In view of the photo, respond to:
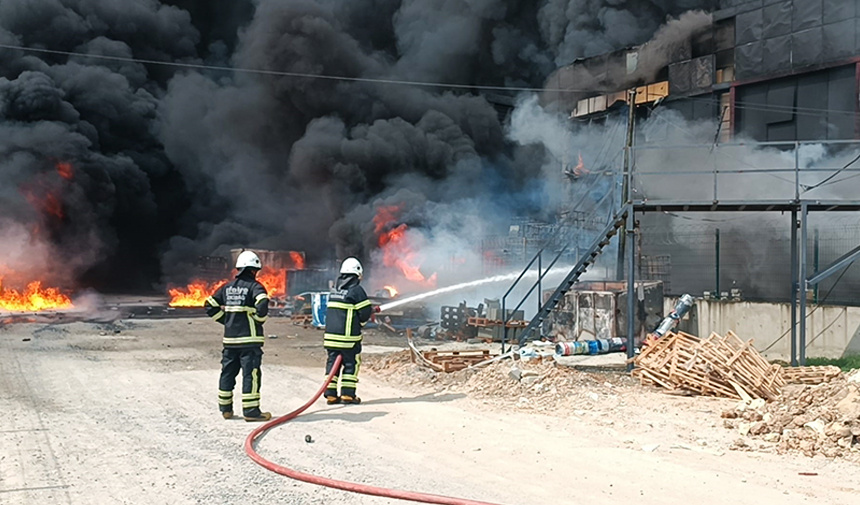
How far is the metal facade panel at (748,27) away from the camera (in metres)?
23.8

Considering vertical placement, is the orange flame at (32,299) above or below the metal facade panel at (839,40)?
below

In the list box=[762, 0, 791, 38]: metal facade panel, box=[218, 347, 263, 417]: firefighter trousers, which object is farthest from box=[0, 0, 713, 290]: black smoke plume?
box=[218, 347, 263, 417]: firefighter trousers

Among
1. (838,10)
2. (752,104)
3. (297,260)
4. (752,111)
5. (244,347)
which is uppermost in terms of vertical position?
(838,10)

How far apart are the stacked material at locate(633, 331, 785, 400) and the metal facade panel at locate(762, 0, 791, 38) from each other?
17892 mm

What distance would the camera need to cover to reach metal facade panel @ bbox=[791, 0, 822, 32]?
71.9 ft

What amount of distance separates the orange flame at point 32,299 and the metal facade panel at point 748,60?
24568 millimetres

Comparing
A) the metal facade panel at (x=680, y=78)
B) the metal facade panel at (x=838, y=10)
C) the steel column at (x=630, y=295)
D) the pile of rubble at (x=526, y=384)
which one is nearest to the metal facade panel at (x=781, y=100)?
the metal facade panel at (x=838, y=10)

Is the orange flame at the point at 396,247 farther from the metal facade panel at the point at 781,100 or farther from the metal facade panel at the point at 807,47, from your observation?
the metal facade panel at the point at 807,47

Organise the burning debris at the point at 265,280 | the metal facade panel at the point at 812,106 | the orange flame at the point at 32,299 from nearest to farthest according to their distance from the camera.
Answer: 1. the metal facade panel at the point at 812,106
2. the orange flame at the point at 32,299
3. the burning debris at the point at 265,280

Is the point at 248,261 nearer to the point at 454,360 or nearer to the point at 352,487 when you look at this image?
the point at 352,487

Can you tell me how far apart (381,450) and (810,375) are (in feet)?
21.7

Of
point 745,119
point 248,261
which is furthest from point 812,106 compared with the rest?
point 248,261

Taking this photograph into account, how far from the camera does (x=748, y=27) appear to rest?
24.2 meters

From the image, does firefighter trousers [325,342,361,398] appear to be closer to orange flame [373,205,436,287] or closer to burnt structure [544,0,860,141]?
orange flame [373,205,436,287]
